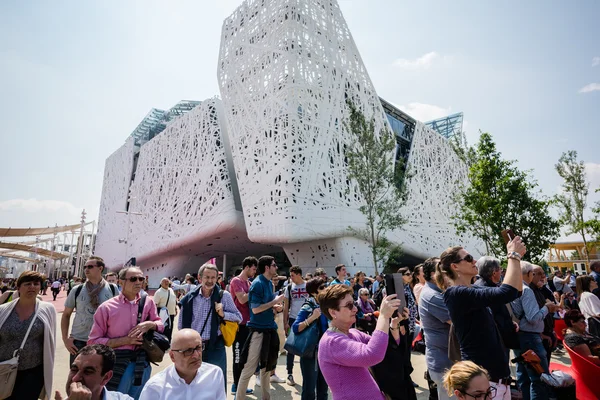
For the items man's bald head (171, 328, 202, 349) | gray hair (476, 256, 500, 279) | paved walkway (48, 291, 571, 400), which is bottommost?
paved walkway (48, 291, 571, 400)

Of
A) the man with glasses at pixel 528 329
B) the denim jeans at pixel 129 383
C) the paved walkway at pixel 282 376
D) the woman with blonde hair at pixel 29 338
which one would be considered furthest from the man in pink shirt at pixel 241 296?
the man with glasses at pixel 528 329

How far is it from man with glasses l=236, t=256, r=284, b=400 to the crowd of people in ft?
0.04

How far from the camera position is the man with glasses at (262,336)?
4.08 metres

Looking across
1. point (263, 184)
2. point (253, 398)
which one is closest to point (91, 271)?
point (253, 398)

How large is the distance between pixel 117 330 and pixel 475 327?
3164 mm

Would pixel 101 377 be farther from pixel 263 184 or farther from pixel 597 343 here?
pixel 263 184

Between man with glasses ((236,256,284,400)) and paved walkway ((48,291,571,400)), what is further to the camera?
paved walkway ((48,291,571,400))

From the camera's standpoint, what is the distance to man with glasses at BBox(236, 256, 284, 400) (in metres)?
4.08

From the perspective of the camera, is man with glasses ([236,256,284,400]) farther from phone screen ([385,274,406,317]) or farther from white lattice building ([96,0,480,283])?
white lattice building ([96,0,480,283])

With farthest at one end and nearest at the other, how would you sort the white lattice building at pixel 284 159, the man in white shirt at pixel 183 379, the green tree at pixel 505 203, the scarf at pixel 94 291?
1. the white lattice building at pixel 284 159
2. the green tree at pixel 505 203
3. the scarf at pixel 94 291
4. the man in white shirt at pixel 183 379

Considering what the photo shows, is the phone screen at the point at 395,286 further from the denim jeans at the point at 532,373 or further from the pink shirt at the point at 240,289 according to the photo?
the pink shirt at the point at 240,289

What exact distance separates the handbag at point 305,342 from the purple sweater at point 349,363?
145cm

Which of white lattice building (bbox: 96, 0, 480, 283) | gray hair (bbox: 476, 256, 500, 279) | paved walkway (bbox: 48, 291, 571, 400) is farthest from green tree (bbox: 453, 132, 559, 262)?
gray hair (bbox: 476, 256, 500, 279)

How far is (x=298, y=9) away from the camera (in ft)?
64.6
